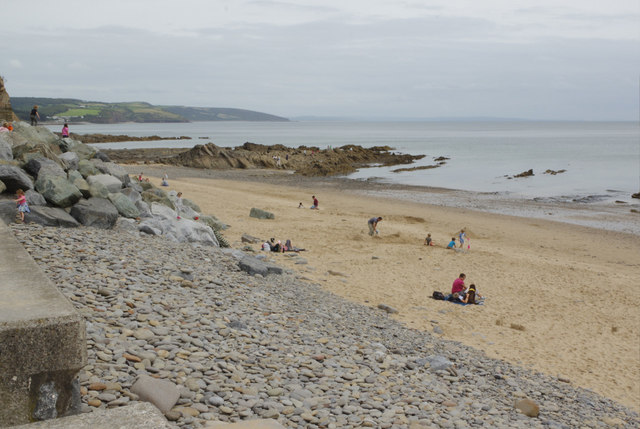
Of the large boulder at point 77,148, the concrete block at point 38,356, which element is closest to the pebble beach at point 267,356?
the concrete block at point 38,356

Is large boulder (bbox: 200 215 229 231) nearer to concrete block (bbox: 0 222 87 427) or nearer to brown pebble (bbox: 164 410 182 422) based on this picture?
brown pebble (bbox: 164 410 182 422)

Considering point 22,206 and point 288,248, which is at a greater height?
point 22,206

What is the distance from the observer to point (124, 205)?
13844mm

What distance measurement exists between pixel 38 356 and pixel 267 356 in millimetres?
3492

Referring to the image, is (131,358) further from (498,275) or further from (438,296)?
(498,275)

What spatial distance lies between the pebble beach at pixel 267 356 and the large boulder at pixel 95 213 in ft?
2.64

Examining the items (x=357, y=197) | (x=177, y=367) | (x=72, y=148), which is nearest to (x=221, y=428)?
(x=177, y=367)

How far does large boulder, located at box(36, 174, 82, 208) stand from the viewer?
40.3ft

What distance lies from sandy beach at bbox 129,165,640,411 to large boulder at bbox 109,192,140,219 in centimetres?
369

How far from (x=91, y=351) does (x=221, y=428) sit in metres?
2.23

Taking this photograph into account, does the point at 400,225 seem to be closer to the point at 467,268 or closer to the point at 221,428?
the point at 467,268

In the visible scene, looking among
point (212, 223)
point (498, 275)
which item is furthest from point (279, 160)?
point (498, 275)

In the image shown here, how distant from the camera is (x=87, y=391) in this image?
16.2 feet

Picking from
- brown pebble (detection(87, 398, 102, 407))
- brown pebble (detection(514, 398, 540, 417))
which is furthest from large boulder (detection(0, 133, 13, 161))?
brown pebble (detection(514, 398, 540, 417))
